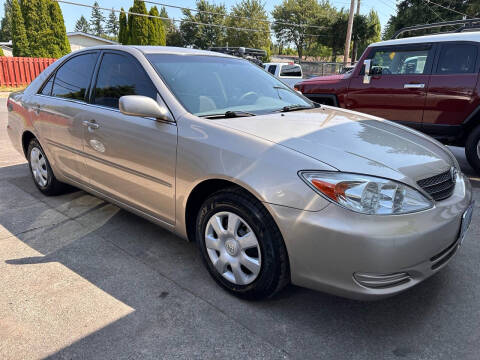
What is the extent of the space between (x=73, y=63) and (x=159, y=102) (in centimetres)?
161

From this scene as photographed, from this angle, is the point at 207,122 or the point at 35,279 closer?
the point at 207,122

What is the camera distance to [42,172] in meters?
4.11

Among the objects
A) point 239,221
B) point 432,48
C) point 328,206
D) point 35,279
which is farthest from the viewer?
point 432,48

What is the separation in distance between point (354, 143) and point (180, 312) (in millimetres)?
1468

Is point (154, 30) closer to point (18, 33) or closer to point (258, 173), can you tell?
point (18, 33)

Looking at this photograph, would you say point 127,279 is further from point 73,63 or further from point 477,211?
point 477,211

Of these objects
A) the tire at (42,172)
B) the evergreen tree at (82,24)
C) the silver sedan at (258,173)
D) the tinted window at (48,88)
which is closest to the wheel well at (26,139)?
the tire at (42,172)

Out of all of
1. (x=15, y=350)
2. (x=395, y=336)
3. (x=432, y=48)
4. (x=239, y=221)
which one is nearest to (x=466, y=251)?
(x=395, y=336)

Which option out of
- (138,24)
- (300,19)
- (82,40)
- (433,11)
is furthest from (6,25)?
(433,11)

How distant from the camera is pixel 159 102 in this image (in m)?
2.63

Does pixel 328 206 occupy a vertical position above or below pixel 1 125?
above

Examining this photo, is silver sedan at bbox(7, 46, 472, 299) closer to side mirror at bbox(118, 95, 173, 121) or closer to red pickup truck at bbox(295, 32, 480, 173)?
side mirror at bbox(118, 95, 173, 121)

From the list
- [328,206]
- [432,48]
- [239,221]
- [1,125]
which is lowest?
[1,125]

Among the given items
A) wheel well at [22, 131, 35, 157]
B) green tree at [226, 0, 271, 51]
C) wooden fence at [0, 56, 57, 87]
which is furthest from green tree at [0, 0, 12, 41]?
wheel well at [22, 131, 35, 157]
